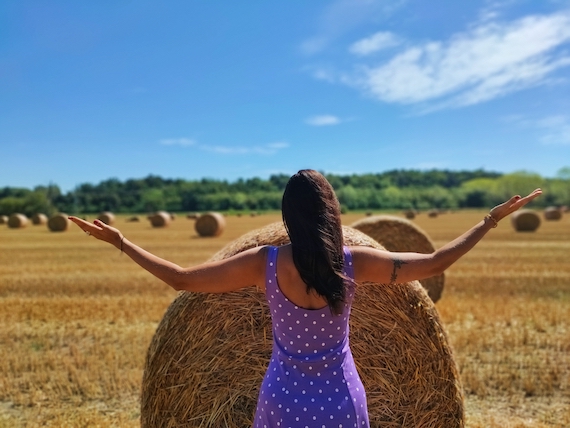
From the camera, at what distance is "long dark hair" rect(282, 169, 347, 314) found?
216cm

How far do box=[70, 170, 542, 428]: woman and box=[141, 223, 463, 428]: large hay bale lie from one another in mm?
1423

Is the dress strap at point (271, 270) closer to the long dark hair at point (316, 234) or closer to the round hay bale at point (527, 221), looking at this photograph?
the long dark hair at point (316, 234)

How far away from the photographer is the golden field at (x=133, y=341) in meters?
5.20

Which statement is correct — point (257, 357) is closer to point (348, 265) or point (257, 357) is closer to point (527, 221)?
point (348, 265)

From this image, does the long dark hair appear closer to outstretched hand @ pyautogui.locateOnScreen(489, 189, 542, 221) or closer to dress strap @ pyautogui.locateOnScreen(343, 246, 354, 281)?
dress strap @ pyautogui.locateOnScreen(343, 246, 354, 281)

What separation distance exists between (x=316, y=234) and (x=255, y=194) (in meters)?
85.6

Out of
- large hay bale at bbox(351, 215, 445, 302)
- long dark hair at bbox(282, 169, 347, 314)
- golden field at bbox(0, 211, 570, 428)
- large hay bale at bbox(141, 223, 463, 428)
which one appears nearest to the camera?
long dark hair at bbox(282, 169, 347, 314)

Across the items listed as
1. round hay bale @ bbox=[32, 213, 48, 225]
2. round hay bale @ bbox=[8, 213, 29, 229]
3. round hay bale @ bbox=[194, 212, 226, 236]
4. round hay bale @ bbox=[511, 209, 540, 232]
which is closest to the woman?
round hay bale @ bbox=[194, 212, 226, 236]

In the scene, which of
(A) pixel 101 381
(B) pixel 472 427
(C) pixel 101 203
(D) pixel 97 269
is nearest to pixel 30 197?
(C) pixel 101 203

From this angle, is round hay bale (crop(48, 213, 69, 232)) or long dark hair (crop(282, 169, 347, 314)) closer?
long dark hair (crop(282, 169, 347, 314))

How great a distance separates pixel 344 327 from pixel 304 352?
21 centimetres

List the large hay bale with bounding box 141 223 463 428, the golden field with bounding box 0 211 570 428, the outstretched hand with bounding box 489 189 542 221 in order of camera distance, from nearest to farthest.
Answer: the outstretched hand with bounding box 489 189 542 221 → the large hay bale with bounding box 141 223 463 428 → the golden field with bounding box 0 211 570 428

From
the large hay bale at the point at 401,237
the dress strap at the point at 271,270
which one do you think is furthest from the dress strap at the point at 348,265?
the large hay bale at the point at 401,237

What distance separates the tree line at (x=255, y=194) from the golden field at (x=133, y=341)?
1276 inches
